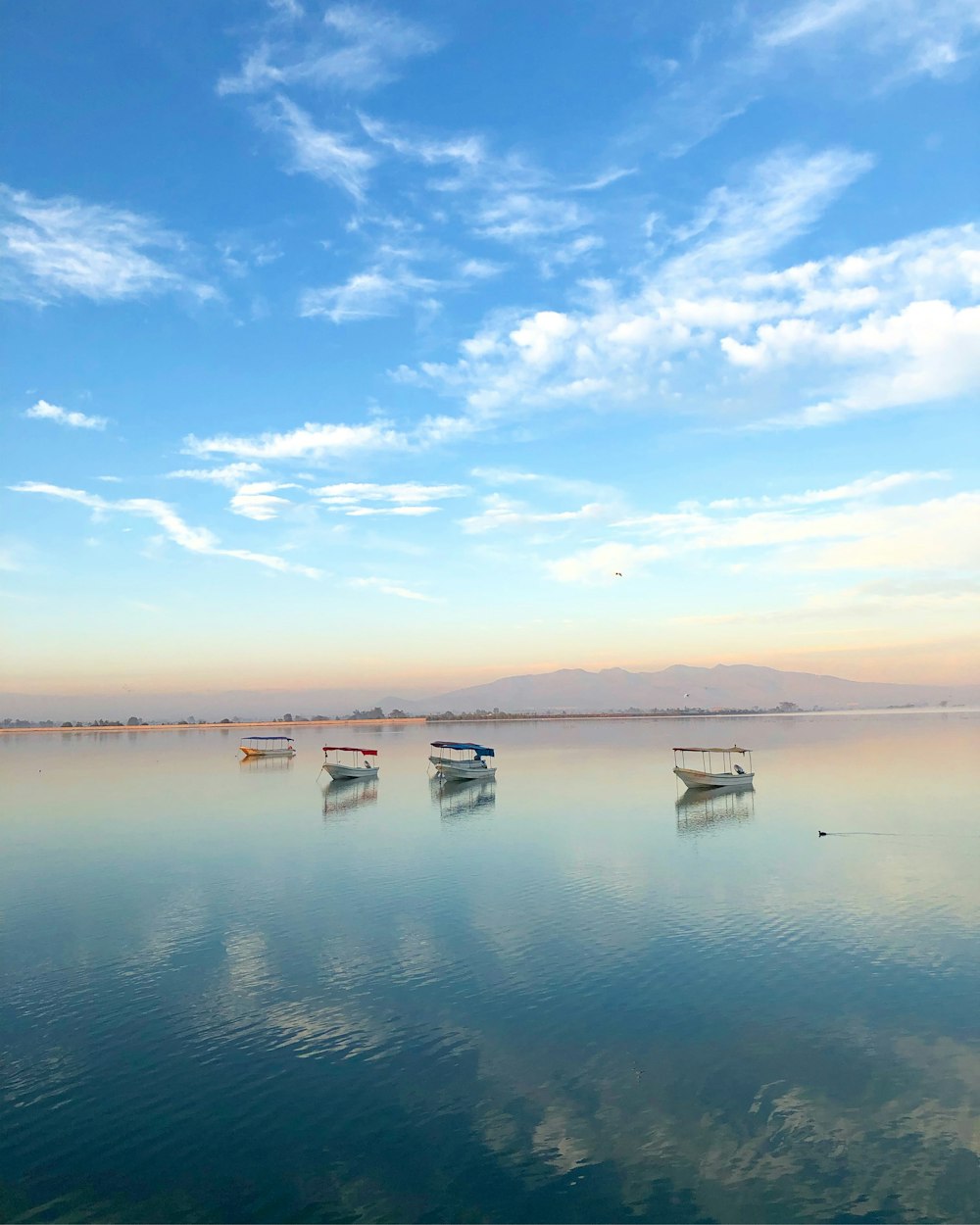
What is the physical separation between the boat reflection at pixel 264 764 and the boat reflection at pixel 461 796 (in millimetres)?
33371

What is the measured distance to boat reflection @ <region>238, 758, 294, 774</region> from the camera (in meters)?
120

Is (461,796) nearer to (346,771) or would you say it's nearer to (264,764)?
(346,771)

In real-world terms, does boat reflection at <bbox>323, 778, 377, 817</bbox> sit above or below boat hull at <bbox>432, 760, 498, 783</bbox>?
below

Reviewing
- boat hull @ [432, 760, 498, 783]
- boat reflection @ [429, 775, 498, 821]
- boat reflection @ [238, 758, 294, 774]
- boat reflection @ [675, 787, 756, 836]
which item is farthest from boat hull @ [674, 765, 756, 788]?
boat reflection @ [238, 758, 294, 774]

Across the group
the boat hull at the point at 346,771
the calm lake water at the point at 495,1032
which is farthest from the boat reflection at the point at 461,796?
the calm lake water at the point at 495,1032

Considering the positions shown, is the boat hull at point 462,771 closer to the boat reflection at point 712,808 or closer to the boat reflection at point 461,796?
the boat reflection at point 461,796

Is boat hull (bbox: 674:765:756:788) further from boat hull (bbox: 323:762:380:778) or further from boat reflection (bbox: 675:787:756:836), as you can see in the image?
boat hull (bbox: 323:762:380:778)

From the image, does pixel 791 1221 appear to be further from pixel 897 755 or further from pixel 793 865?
pixel 897 755

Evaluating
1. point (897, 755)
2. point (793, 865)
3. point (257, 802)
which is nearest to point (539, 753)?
point (897, 755)

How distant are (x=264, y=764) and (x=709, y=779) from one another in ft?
264

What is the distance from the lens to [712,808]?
6994cm

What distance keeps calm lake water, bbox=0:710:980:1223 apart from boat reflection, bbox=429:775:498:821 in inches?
747

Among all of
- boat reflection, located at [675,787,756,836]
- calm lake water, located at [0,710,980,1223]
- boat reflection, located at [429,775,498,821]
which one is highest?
calm lake water, located at [0,710,980,1223]

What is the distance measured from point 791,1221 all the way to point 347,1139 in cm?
927
